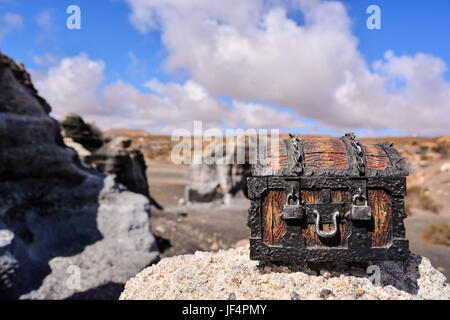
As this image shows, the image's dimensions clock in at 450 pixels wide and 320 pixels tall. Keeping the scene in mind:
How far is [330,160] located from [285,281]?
1119 millimetres

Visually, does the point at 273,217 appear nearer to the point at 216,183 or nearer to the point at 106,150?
the point at 106,150

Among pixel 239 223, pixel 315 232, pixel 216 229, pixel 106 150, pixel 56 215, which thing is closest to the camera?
pixel 315 232

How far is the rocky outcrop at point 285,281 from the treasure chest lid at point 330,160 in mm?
922

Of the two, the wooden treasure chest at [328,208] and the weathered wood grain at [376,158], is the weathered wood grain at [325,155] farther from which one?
the weathered wood grain at [376,158]

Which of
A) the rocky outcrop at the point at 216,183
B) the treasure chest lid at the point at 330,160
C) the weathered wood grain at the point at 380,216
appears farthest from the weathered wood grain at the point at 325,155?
the rocky outcrop at the point at 216,183

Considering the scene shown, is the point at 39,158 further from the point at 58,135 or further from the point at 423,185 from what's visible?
the point at 423,185

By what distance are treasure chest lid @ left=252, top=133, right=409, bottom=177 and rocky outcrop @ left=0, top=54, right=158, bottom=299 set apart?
168 inches

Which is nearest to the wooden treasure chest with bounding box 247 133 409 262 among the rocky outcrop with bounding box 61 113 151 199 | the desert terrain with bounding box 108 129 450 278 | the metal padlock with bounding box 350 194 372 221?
the metal padlock with bounding box 350 194 372 221

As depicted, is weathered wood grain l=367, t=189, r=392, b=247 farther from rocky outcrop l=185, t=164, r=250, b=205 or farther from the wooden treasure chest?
rocky outcrop l=185, t=164, r=250, b=205

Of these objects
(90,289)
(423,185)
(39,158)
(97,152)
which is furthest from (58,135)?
(423,185)

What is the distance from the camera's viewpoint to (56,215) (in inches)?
255

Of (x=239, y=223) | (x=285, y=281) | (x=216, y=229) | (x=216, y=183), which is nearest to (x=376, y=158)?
(x=285, y=281)

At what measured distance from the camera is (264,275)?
9.34 ft

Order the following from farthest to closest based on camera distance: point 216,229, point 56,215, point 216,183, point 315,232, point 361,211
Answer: point 216,183 < point 216,229 < point 56,215 < point 315,232 < point 361,211
